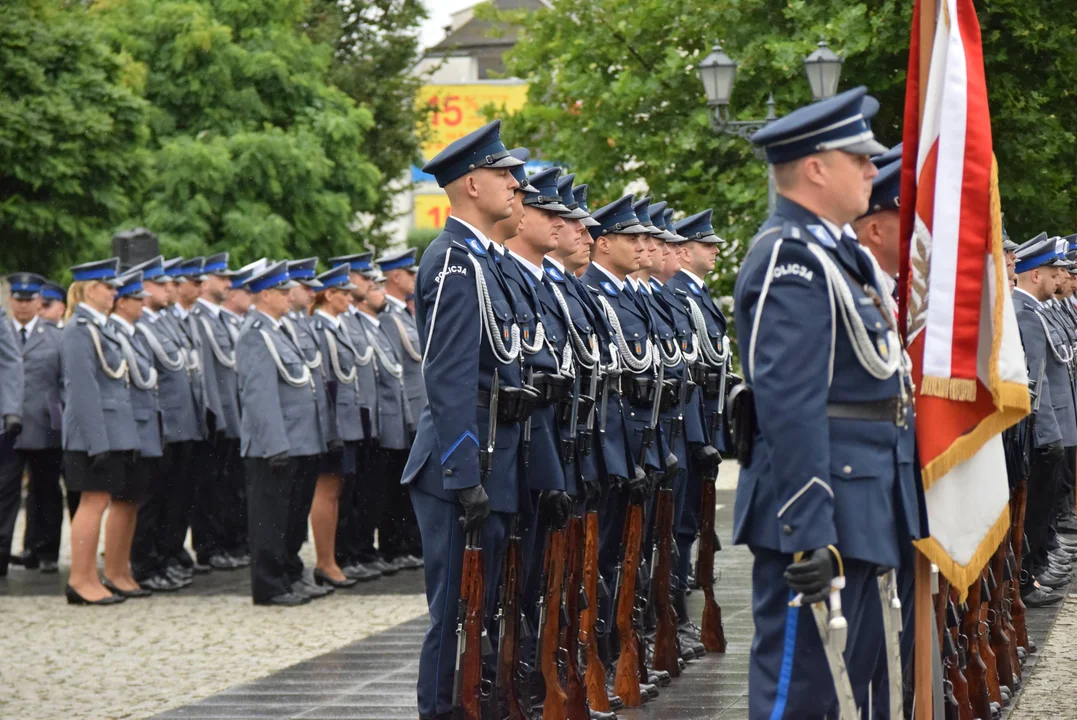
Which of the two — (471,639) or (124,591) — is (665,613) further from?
(124,591)

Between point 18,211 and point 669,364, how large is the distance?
554 inches

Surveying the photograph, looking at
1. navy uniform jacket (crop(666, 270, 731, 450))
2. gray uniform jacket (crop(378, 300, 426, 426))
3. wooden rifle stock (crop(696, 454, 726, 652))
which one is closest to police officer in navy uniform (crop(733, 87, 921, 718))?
wooden rifle stock (crop(696, 454, 726, 652))

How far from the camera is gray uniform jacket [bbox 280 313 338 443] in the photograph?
11734 mm

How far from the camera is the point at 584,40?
2109cm

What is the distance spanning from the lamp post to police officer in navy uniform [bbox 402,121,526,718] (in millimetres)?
8132

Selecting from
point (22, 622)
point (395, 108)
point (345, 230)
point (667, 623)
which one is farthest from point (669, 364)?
point (395, 108)

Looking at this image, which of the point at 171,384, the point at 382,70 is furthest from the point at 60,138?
the point at 382,70

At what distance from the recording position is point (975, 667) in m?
6.88

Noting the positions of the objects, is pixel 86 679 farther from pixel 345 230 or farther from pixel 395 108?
pixel 395 108

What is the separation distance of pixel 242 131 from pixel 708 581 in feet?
69.9

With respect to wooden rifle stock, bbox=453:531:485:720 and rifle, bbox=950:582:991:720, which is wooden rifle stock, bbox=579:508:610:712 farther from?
rifle, bbox=950:582:991:720

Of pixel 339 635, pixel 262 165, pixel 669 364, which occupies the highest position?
pixel 262 165

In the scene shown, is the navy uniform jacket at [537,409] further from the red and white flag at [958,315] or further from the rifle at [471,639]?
the red and white flag at [958,315]

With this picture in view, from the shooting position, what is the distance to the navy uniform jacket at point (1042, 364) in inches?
404
